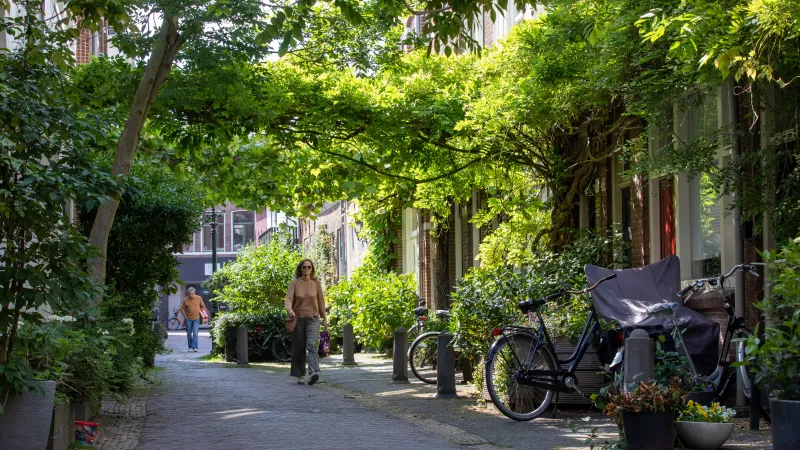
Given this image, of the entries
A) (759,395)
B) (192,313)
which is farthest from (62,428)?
(192,313)

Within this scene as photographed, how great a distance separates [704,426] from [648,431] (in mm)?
425

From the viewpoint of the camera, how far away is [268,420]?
34.9ft

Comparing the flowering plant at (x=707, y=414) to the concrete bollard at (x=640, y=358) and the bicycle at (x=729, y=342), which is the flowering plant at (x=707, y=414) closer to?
the concrete bollard at (x=640, y=358)

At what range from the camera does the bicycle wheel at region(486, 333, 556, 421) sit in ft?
33.4

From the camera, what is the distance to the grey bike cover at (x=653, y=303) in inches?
377

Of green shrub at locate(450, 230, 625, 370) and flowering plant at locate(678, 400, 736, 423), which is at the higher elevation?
green shrub at locate(450, 230, 625, 370)

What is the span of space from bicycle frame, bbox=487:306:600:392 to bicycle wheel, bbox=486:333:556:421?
3cm

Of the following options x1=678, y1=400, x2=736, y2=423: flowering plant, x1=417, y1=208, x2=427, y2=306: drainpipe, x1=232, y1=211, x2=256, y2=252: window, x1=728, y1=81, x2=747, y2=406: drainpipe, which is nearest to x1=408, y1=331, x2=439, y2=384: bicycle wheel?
x1=728, y1=81, x2=747, y2=406: drainpipe

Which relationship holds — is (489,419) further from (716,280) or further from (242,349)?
(242,349)

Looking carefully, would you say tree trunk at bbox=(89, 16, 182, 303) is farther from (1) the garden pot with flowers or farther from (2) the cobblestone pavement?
(1) the garden pot with flowers

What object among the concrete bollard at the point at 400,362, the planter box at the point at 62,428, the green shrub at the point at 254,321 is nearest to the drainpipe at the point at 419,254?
the green shrub at the point at 254,321

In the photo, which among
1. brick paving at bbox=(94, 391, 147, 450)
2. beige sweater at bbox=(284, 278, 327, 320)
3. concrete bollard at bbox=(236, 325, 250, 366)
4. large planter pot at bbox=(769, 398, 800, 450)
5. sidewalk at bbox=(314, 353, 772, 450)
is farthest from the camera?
concrete bollard at bbox=(236, 325, 250, 366)

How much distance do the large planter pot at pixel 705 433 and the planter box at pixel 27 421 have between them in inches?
168

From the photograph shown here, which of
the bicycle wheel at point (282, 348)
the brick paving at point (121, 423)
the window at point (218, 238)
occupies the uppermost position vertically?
the window at point (218, 238)
